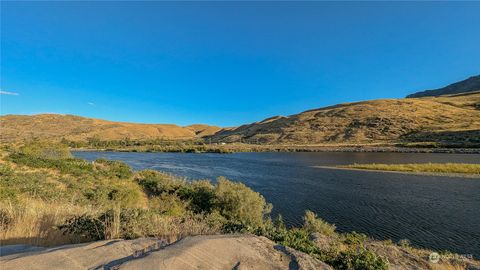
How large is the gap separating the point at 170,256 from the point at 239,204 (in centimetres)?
1136

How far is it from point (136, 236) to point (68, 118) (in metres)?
223

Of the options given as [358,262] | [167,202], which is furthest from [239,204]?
[358,262]

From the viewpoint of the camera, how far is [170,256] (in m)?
3.35

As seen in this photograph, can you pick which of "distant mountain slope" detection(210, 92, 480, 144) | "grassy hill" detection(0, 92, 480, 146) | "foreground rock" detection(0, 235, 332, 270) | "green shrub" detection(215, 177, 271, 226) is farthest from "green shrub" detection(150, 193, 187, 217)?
"distant mountain slope" detection(210, 92, 480, 144)

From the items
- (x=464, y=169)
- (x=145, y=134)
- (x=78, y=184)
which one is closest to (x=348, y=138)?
(x=464, y=169)

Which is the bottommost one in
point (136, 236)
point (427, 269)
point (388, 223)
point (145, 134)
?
point (388, 223)

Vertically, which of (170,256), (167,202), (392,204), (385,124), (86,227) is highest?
(385,124)

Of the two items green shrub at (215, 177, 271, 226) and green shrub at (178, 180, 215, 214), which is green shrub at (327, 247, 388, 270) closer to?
green shrub at (215, 177, 271, 226)

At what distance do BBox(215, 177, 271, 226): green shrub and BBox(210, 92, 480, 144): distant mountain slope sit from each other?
255 ft

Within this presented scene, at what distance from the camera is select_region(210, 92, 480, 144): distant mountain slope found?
8594 cm

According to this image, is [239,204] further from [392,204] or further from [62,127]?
[62,127]

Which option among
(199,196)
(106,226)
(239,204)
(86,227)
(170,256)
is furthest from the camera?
(199,196)

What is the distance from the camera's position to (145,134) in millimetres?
196125

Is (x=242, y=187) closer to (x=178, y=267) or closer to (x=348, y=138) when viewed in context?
(x=178, y=267)
